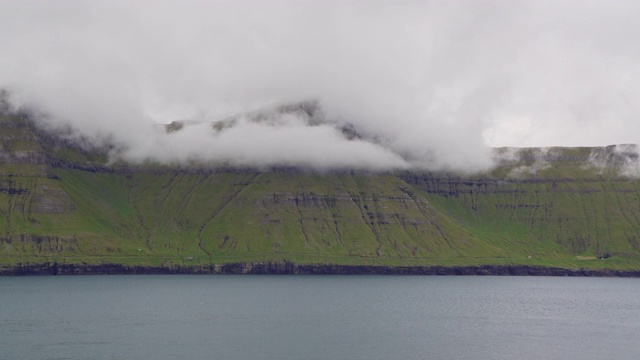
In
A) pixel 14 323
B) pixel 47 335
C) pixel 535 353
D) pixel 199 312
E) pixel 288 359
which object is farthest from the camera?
A: pixel 199 312

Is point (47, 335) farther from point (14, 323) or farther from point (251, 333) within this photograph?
point (251, 333)

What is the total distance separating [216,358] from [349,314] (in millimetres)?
70062

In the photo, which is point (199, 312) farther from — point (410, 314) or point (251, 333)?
point (410, 314)

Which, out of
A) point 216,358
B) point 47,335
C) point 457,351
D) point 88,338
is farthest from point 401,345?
point 47,335

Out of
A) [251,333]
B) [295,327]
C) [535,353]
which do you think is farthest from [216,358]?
[535,353]

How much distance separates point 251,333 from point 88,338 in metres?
31.9

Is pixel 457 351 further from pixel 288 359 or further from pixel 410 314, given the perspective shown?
pixel 410 314

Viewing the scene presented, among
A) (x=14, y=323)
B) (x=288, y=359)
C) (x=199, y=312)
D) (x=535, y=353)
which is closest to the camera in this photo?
(x=288, y=359)

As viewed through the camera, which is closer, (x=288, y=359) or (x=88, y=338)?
(x=288, y=359)

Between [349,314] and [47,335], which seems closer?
[47,335]

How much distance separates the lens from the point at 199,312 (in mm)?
192625

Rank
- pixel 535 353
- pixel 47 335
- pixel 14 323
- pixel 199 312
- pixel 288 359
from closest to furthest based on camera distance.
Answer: pixel 288 359 < pixel 535 353 < pixel 47 335 < pixel 14 323 < pixel 199 312

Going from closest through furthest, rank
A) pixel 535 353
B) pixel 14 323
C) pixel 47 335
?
pixel 535 353 → pixel 47 335 → pixel 14 323

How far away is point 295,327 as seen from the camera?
549 ft
